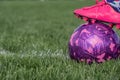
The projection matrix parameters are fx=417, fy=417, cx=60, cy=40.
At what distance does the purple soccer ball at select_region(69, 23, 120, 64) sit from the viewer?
16.4 ft

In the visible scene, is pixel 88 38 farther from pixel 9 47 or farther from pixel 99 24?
pixel 9 47

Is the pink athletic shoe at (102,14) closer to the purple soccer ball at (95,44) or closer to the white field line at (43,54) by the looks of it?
the purple soccer ball at (95,44)

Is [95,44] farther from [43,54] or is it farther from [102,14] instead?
[43,54]

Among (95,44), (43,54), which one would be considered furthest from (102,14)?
(43,54)

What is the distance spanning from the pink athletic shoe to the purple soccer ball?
80 mm

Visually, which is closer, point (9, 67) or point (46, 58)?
point (9, 67)

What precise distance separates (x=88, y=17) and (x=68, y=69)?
87 cm

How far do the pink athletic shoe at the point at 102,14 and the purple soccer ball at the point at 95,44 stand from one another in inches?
3.1

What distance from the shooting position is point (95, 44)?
4.98m

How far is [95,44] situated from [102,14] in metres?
0.42

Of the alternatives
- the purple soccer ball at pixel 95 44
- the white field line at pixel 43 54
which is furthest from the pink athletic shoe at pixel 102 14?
the white field line at pixel 43 54

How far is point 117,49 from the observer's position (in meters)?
5.09

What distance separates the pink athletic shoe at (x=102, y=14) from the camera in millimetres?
5148

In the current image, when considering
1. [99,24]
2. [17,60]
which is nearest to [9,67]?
[17,60]
